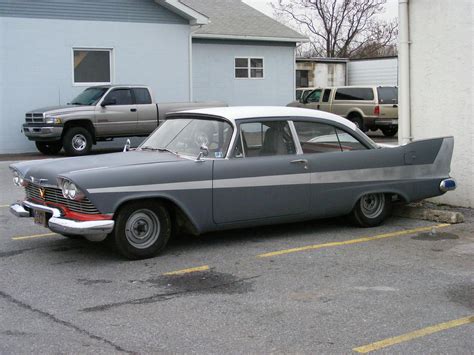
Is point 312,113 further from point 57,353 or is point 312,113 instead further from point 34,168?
point 57,353

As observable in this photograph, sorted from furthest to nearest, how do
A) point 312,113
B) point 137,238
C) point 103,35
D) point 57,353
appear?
point 103,35
point 312,113
point 137,238
point 57,353

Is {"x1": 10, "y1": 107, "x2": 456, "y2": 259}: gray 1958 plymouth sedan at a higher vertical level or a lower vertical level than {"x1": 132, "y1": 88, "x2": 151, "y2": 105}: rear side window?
lower

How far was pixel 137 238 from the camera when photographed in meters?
6.53

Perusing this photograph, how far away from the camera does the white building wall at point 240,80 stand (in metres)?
24.1

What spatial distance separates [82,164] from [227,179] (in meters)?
1.50

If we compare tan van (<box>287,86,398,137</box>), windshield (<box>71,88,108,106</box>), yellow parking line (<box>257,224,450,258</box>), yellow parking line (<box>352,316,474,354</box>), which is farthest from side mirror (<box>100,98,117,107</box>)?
yellow parking line (<box>352,316,474,354</box>)

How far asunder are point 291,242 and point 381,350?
3.10 meters

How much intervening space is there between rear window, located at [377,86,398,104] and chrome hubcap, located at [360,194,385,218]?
1597 cm

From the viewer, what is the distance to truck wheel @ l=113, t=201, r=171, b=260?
638 cm

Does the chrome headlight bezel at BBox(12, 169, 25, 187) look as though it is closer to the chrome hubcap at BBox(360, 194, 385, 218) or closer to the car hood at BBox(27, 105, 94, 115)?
the chrome hubcap at BBox(360, 194, 385, 218)

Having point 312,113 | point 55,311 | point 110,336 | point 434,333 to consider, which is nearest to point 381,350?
point 434,333

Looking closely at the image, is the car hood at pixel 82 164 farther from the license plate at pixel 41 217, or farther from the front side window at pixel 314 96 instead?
the front side window at pixel 314 96

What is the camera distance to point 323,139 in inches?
302

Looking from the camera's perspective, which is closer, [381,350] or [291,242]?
[381,350]
